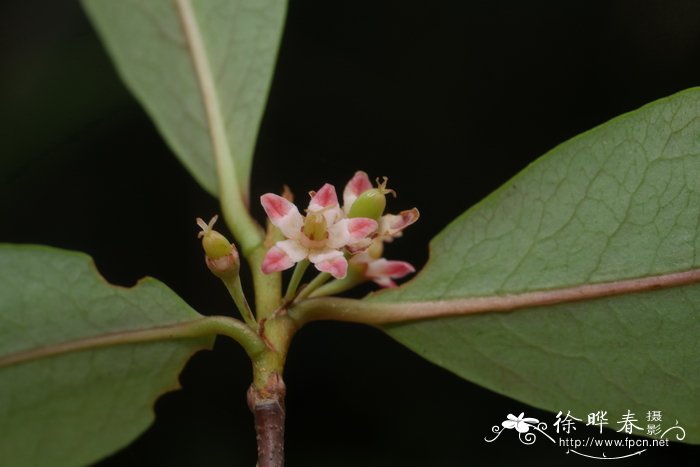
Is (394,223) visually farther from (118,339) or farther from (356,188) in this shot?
(118,339)

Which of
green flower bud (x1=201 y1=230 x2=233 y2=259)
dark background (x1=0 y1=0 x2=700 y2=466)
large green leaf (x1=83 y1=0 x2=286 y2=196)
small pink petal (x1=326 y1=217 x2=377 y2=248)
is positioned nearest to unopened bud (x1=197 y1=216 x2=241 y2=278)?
green flower bud (x1=201 y1=230 x2=233 y2=259)

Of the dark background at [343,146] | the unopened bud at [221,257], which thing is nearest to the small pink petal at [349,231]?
the unopened bud at [221,257]

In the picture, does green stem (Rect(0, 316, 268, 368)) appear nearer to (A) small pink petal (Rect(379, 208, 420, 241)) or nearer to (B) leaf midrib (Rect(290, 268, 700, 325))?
(B) leaf midrib (Rect(290, 268, 700, 325))

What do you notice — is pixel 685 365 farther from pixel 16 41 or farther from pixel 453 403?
pixel 16 41

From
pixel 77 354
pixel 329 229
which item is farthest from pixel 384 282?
pixel 77 354

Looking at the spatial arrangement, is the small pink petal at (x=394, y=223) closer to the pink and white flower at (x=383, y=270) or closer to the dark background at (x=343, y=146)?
the pink and white flower at (x=383, y=270)
